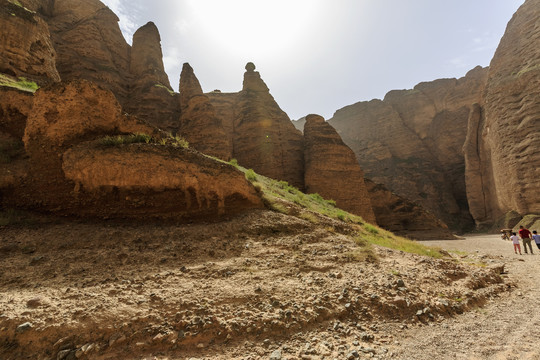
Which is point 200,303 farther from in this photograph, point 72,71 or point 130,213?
point 72,71

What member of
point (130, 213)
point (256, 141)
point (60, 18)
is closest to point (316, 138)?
point (256, 141)

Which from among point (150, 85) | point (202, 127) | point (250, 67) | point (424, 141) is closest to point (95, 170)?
point (202, 127)

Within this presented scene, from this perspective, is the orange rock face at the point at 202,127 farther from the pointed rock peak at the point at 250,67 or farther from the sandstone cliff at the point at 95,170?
the sandstone cliff at the point at 95,170

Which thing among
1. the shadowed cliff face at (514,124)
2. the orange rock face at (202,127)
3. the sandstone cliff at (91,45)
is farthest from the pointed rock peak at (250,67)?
the shadowed cliff face at (514,124)

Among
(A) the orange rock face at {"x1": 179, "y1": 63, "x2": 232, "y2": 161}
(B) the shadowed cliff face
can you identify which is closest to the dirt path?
(A) the orange rock face at {"x1": 179, "y1": 63, "x2": 232, "y2": 161}

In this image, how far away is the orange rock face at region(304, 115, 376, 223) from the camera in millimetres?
24594

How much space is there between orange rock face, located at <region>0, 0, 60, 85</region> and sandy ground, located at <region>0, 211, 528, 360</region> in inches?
430

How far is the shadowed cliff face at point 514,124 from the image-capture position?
23.5 meters

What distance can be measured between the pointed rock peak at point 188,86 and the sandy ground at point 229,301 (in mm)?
23162

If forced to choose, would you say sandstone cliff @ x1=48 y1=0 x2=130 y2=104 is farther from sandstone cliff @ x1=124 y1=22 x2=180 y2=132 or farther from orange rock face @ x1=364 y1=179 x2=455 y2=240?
orange rock face @ x1=364 y1=179 x2=455 y2=240

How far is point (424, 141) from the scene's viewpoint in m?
51.7

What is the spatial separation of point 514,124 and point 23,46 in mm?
40516

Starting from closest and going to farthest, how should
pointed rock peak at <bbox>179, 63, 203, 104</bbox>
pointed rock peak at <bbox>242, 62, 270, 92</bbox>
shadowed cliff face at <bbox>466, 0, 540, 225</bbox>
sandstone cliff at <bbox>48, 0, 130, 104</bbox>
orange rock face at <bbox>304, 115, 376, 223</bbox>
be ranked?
shadowed cliff face at <bbox>466, 0, 540, 225</bbox>
sandstone cliff at <bbox>48, 0, 130, 104</bbox>
orange rock face at <bbox>304, 115, 376, 223</bbox>
pointed rock peak at <bbox>179, 63, 203, 104</bbox>
pointed rock peak at <bbox>242, 62, 270, 92</bbox>

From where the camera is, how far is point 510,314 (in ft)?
14.1
